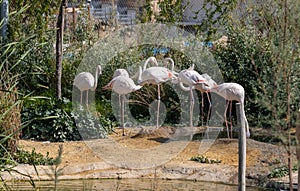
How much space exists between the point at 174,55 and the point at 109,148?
3.36 meters

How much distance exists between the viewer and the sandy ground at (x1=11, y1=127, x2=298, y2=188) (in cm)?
816

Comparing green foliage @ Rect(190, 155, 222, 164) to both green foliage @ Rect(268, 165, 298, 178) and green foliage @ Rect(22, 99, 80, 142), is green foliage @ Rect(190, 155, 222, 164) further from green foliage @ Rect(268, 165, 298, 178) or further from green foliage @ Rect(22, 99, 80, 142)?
green foliage @ Rect(22, 99, 80, 142)

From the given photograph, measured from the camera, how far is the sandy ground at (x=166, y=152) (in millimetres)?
8164

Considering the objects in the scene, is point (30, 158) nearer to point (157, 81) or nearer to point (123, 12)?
point (157, 81)

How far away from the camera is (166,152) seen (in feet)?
30.0

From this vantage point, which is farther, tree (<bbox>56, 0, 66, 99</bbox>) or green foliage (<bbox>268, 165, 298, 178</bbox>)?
tree (<bbox>56, 0, 66, 99</bbox>)

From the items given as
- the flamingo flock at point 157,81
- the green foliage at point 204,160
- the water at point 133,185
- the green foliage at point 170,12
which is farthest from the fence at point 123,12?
the water at point 133,185

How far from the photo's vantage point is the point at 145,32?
12875 millimetres

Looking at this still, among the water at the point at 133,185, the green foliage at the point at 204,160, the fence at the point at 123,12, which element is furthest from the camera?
the fence at the point at 123,12

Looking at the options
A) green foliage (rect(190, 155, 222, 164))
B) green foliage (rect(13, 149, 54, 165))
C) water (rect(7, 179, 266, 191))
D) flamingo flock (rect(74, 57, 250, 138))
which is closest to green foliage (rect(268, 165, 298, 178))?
water (rect(7, 179, 266, 191))

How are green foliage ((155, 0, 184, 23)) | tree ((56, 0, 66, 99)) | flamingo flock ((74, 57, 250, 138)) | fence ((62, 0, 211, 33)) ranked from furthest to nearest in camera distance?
fence ((62, 0, 211, 33)) → green foliage ((155, 0, 184, 23)) → tree ((56, 0, 66, 99)) → flamingo flock ((74, 57, 250, 138))

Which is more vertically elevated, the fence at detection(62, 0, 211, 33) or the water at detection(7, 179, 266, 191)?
the fence at detection(62, 0, 211, 33)

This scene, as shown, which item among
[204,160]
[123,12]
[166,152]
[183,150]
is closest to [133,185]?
[204,160]

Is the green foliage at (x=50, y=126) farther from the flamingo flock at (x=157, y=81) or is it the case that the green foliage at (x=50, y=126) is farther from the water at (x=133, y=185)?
the water at (x=133, y=185)
